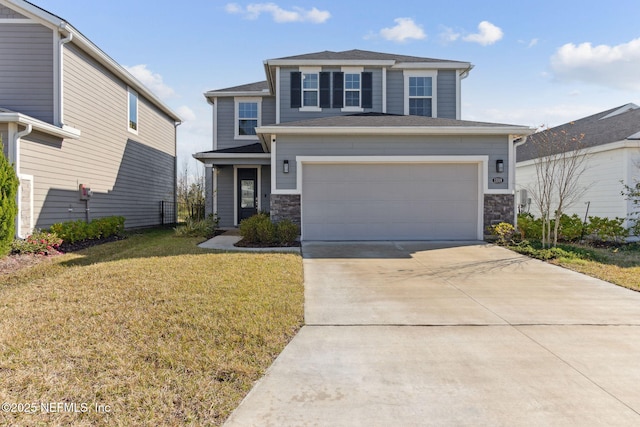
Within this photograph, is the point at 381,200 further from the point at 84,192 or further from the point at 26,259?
the point at 84,192

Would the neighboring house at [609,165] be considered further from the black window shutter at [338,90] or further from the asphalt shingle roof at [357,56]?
the black window shutter at [338,90]

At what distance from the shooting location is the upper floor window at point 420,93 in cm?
1434

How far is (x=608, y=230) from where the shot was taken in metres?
10.5

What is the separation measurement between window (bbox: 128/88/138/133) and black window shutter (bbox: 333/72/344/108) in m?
7.90

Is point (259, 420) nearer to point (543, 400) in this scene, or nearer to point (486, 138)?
point (543, 400)

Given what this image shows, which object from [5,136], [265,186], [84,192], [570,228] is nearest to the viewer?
[5,136]

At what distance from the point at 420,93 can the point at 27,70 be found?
12.3 m

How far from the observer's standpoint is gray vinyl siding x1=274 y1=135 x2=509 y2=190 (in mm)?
10359

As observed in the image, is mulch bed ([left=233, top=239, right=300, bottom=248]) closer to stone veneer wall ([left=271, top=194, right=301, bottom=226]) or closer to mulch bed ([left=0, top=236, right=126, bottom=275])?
stone veneer wall ([left=271, top=194, right=301, bottom=226])

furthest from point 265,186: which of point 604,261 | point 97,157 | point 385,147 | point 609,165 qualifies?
point 609,165

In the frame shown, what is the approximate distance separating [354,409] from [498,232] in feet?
28.0

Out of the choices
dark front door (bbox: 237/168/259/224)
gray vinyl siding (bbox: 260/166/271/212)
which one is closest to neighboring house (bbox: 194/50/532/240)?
gray vinyl siding (bbox: 260/166/271/212)

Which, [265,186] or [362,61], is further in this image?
[265,186]

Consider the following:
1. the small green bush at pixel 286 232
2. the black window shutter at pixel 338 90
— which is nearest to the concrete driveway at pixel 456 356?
the small green bush at pixel 286 232
